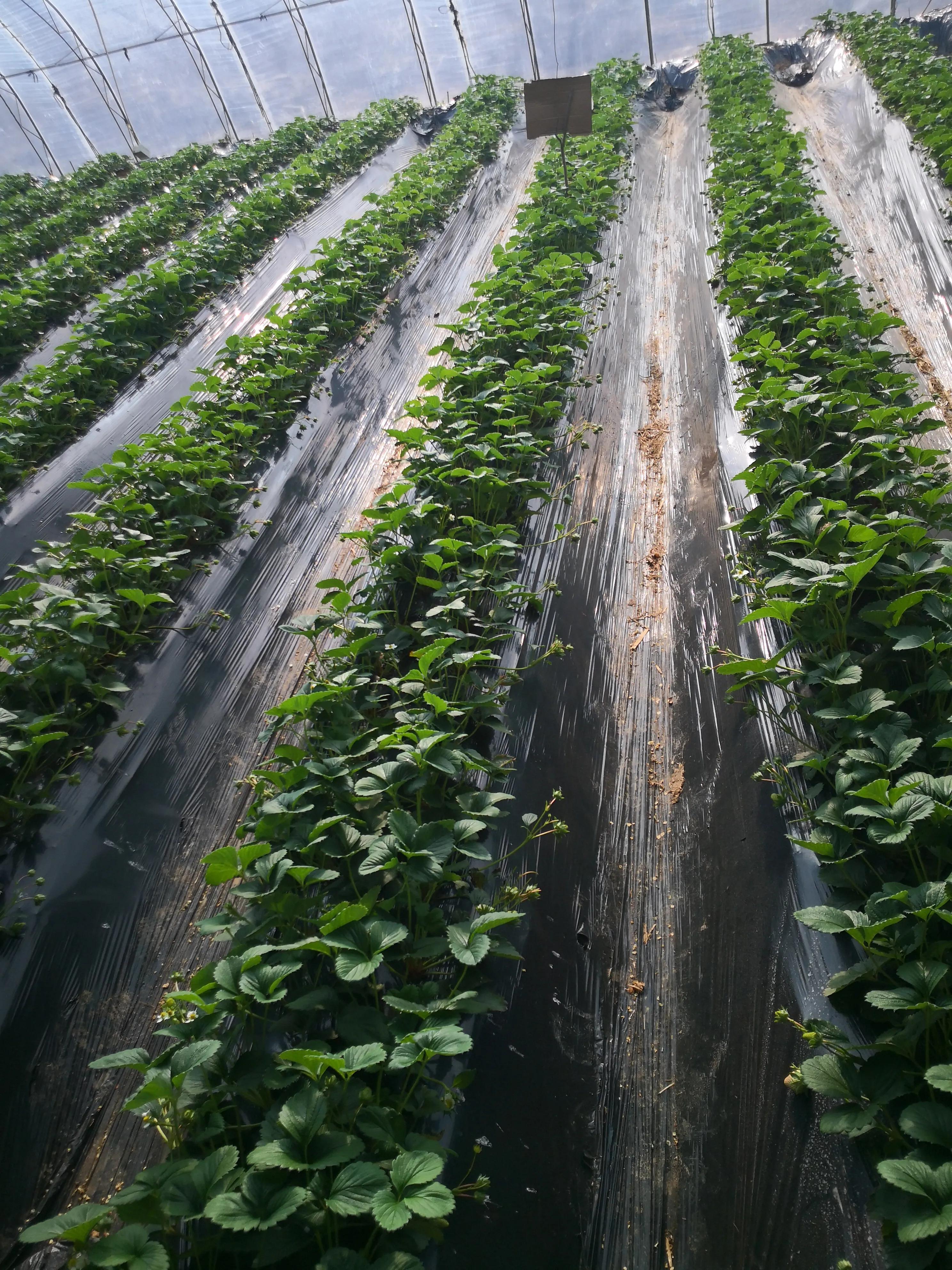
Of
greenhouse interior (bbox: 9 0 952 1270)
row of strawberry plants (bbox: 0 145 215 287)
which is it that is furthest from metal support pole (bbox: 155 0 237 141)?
greenhouse interior (bbox: 9 0 952 1270)

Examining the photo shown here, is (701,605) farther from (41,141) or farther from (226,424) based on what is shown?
(41,141)

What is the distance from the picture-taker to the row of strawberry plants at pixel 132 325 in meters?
5.03

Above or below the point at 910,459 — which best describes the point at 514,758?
below

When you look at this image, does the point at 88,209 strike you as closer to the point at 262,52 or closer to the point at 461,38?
the point at 262,52

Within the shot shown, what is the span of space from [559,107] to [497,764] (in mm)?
6783

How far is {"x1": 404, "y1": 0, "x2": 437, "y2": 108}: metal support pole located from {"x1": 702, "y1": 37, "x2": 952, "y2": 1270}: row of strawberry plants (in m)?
14.3

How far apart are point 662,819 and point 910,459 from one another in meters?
2.02

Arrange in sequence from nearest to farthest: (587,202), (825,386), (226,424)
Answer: (825,386), (226,424), (587,202)

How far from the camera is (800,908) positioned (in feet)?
7.15

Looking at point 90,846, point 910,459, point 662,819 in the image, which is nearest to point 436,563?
point 662,819

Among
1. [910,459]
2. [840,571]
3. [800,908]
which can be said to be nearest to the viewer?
[800,908]

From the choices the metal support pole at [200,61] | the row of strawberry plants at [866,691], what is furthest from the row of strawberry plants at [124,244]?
the row of strawberry plants at [866,691]

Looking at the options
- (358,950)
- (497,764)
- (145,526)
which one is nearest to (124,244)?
(145,526)

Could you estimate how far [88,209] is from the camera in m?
10.8
